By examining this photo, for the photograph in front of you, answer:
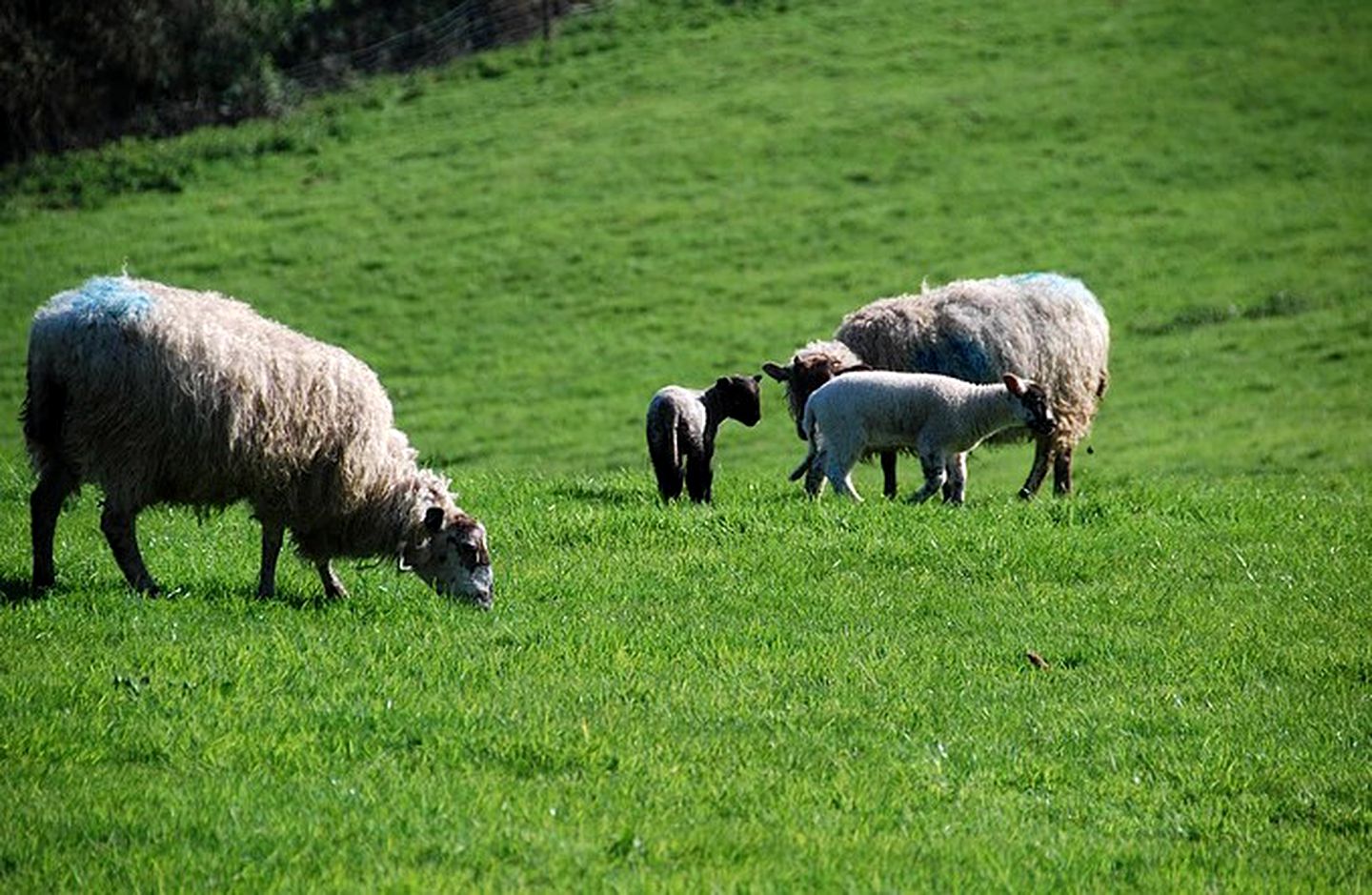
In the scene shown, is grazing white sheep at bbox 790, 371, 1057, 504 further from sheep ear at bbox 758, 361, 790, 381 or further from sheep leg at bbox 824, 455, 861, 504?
sheep ear at bbox 758, 361, 790, 381

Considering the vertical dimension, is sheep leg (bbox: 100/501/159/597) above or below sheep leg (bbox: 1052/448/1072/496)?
above

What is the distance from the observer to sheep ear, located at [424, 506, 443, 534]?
12930 millimetres

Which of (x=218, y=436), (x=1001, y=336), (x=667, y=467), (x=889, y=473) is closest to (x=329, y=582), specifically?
(x=218, y=436)

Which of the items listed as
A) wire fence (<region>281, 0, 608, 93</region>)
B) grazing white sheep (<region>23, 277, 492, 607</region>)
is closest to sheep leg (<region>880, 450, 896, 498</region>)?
grazing white sheep (<region>23, 277, 492, 607</region>)

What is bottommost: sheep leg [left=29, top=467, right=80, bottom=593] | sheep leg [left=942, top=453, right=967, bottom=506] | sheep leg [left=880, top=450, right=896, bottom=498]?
sheep leg [left=880, top=450, right=896, bottom=498]

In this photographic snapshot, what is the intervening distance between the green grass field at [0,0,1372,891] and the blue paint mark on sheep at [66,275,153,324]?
1.92 metres

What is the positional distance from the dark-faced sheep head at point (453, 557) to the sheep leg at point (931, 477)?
5735 millimetres

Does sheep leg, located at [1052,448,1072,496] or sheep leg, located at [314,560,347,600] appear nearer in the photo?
sheep leg, located at [314,560,347,600]

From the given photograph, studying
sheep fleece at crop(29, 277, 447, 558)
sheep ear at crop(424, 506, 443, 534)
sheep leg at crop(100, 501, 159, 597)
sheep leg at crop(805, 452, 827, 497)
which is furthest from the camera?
sheep leg at crop(805, 452, 827, 497)

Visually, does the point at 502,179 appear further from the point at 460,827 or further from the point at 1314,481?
the point at 460,827

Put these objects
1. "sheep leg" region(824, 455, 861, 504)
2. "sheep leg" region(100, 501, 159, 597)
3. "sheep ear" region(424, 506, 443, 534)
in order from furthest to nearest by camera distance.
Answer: "sheep leg" region(824, 455, 861, 504)
"sheep ear" region(424, 506, 443, 534)
"sheep leg" region(100, 501, 159, 597)

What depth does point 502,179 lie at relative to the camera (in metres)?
44.4

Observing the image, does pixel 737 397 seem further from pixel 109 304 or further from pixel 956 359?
pixel 109 304

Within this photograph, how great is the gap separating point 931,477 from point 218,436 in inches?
292
